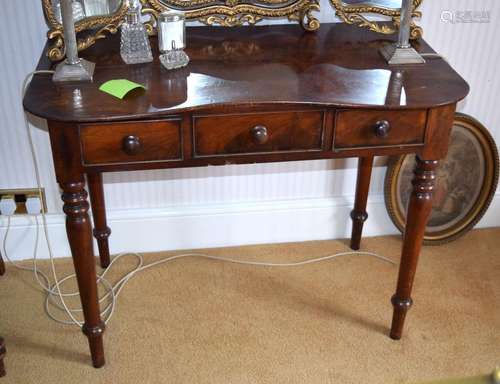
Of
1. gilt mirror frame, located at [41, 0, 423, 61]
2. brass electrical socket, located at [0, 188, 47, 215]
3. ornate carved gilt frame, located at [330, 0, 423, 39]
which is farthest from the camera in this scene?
brass electrical socket, located at [0, 188, 47, 215]

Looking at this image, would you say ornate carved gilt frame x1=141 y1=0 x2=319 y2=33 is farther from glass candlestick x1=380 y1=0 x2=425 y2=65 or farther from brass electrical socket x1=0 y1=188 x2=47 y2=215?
brass electrical socket x1=0 y1=188 x2=47 y2=215

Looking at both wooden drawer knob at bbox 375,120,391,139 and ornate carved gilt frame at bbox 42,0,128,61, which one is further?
ornate carved gilt frame at bbox 42,0,128,61

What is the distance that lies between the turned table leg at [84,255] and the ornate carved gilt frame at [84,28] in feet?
1.27

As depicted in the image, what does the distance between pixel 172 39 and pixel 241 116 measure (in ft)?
1.15

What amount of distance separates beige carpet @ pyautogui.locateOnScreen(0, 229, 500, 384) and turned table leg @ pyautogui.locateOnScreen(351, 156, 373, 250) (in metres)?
0.08

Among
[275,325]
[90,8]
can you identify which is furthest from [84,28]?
[275,325]

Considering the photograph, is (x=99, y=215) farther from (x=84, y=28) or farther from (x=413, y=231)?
(x=413, y=231)

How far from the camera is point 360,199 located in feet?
7.50

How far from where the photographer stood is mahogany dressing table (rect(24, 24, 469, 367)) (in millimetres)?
1508

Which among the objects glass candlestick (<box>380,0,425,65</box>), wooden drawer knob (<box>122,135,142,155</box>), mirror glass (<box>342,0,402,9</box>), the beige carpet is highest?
mirror glass (<box>342,0,402,9</box>)

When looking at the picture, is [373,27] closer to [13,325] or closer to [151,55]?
[151,55]

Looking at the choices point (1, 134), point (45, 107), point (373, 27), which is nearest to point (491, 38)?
point (373, 27)

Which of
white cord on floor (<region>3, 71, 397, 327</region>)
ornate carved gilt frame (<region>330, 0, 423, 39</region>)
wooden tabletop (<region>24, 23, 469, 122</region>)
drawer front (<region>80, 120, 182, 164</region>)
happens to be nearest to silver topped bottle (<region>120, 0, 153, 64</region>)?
wooden tabletop (<region>24, 23, 469, 122</region>)

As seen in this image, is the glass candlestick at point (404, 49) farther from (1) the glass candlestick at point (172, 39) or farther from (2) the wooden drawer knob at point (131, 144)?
(2) the wooden drawer knob at point (131, 144)
